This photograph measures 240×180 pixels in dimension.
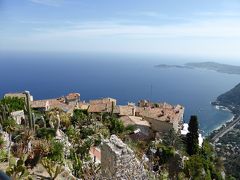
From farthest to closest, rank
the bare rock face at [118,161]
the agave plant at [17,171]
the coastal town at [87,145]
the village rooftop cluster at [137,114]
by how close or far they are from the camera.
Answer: the village rooftop cluster at [137,114]
the coastal town at [87,145]
the agave plant at [17,171]
the bare rock face at [118,161]

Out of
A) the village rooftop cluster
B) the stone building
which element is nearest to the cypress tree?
the village rooftop cluster

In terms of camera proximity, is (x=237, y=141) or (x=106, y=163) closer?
(x=106, y=163)

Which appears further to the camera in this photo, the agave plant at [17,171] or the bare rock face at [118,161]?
the agave plant at [17,171]

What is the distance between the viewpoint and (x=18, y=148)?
1029cm

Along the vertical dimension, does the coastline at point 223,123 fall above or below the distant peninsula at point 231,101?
below

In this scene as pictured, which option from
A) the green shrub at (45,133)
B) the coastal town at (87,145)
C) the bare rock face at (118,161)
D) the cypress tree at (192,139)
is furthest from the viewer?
the cypress tree at (192,139)

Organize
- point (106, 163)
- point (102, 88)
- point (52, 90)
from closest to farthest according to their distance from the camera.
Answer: point (106, 163)
point (52, 90)
point (102, 88)

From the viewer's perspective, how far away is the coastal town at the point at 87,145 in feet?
28.0

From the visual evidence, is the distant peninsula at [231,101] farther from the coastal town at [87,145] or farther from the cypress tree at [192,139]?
the cypress tree at [192,139]

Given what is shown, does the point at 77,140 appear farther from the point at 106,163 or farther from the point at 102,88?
the point at 102,88

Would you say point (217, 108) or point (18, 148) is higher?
point (18, 148)

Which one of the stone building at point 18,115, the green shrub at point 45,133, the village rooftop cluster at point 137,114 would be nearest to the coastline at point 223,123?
the village rooftop cluster at point 137,114

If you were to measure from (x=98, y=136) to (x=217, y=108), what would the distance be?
4832 inches

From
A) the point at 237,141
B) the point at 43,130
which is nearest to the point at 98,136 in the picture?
the point at 43,130
